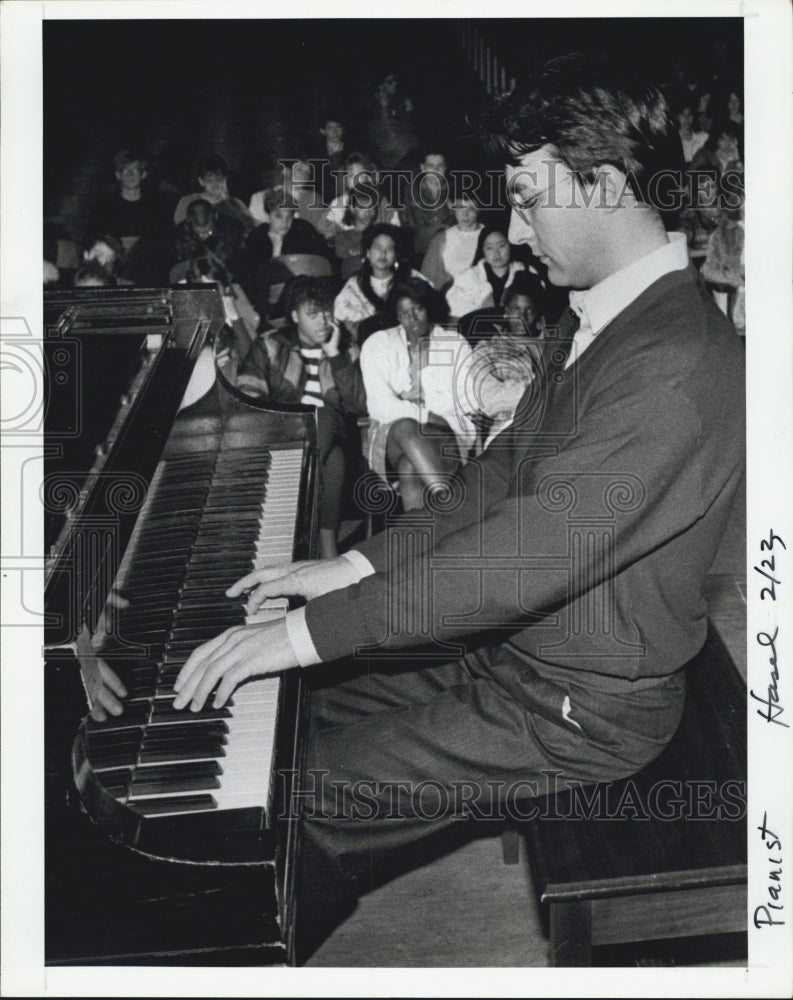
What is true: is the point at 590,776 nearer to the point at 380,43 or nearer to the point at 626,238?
the point at 626,238

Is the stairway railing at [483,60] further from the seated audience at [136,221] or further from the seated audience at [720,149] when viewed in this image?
the seated audience at [136,221]

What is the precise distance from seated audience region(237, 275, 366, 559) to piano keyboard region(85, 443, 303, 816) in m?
0.52

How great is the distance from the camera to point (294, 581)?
7.27ft

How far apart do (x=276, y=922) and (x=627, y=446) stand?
3.45ft

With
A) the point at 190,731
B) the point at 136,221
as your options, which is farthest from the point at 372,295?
the point at 190,731

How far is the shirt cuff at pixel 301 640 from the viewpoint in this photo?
2.00 metres

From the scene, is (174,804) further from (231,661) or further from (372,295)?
(372,295)

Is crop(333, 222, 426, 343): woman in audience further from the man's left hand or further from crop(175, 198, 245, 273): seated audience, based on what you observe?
the man's left hand

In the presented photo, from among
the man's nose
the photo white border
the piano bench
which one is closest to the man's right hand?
the photo white border

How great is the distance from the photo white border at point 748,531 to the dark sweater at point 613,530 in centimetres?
27

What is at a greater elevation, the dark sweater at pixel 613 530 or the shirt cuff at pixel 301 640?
the dark sweater at pixel 613 530

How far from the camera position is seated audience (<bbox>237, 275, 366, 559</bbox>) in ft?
10.5

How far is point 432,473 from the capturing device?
10.9 feet

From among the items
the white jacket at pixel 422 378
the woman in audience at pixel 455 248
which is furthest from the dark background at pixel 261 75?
the white jacket at pixel 422 378
